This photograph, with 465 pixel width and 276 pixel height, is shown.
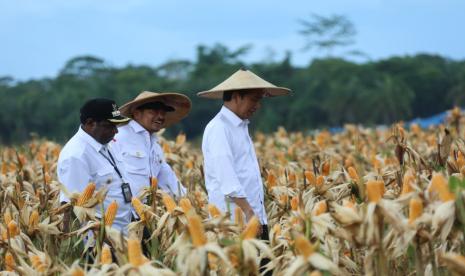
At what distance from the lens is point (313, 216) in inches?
143

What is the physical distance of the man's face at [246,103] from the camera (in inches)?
204

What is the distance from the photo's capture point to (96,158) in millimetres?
5289

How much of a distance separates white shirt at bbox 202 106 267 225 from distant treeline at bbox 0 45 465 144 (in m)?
36.4

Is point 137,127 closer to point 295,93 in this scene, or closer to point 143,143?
point 143,143

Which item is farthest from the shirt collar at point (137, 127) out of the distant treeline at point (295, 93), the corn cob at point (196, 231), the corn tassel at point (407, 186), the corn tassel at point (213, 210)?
the distant treeline at point (295, 93)

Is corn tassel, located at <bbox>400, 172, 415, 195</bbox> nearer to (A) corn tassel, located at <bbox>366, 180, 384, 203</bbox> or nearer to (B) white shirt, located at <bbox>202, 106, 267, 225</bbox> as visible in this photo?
(A) corn tassel, located at <bbox>366, 180, 384, 203</bbox>

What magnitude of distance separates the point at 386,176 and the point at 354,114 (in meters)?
46.0

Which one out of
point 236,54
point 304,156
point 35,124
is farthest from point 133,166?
point 236,54

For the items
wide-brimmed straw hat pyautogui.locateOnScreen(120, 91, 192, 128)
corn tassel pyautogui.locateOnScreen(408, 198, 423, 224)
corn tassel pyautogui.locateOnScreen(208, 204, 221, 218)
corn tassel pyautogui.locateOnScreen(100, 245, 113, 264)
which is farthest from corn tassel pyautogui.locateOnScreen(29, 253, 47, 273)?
wide-brimmed straw hat pyautogui.locateOnScreen(120, 91, 192, 128)

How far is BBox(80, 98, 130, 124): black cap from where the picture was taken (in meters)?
5.27

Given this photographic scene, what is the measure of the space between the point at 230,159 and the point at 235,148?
160 millimetres

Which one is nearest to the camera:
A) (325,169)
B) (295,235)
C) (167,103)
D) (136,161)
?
(295,235)

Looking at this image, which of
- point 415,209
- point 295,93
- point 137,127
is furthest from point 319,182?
point 295,93

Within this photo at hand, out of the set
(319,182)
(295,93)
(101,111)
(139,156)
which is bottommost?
(295,93)
